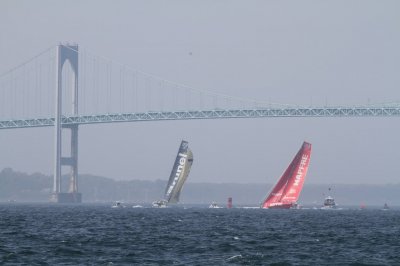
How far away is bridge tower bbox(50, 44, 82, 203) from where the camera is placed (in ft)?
355

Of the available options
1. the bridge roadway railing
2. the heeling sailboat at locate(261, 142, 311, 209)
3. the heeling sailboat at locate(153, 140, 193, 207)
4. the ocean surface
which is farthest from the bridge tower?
the ocean surface

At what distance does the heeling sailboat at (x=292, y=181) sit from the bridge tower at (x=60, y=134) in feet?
92.3

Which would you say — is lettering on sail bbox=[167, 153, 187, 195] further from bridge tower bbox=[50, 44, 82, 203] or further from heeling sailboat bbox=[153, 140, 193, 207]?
bridge tower bbox=[50, 44, 82, 203]

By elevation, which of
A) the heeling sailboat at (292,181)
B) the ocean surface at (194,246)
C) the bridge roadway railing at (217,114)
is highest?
the bridge roadway railing at (217,114)

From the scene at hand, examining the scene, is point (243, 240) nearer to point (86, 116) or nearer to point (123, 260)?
point (123, 260)

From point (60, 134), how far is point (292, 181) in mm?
29914

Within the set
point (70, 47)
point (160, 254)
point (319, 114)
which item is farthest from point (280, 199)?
point (160, 254)

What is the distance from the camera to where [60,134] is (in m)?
107

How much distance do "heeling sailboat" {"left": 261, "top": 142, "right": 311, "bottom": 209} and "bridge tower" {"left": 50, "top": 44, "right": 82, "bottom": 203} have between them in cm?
2813

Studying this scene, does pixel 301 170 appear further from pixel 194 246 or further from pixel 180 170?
pixel 194 246

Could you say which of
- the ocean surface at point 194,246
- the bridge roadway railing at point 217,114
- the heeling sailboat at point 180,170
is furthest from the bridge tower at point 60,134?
the ocean surface at point 194,246

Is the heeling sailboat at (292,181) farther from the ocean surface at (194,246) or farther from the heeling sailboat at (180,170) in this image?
the ocean surface at (194,246)

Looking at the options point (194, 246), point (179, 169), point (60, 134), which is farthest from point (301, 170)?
point (194, 246)

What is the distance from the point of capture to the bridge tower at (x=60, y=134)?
355 ft
